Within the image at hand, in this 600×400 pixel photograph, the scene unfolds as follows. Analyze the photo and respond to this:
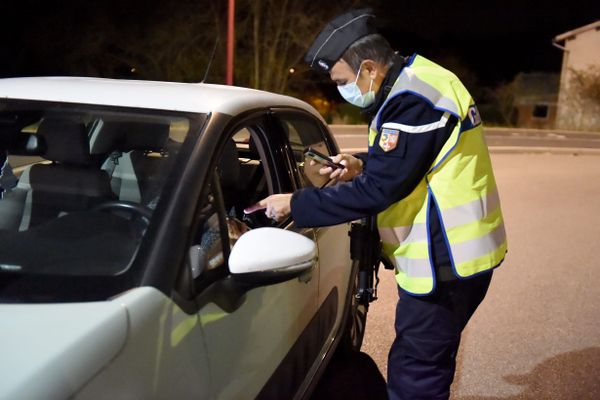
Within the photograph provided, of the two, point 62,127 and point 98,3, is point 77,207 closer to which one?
point 62,127

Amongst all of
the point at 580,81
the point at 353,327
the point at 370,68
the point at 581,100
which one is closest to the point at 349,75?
the point at 370,68

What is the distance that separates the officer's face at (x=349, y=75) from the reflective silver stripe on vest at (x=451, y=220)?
1.75 feet

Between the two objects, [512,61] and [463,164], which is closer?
[463,164]

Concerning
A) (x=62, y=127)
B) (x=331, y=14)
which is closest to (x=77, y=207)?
(x=62, y=127)

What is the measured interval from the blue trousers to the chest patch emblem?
0.54 metres

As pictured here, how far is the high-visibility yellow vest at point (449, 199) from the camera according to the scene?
1.91 m

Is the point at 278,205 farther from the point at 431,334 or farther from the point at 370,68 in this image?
the point at 431,334

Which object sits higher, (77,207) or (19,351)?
(77,207)

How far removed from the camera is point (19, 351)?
1.13 m

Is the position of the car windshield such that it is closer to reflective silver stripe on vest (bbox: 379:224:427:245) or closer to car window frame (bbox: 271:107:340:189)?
car window frame (bbox: 271:107:340:189)

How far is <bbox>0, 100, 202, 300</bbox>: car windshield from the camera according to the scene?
1.60 m

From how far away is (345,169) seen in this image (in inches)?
94.1

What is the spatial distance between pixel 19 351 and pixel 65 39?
1062 inches

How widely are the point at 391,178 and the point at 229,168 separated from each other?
98 centimetres
